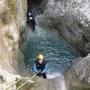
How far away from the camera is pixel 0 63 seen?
36.5ft

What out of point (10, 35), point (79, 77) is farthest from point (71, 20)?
point (79, 77)

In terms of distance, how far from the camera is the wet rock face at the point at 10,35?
41.5 ft

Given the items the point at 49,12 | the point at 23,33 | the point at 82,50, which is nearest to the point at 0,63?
the point at 23,33

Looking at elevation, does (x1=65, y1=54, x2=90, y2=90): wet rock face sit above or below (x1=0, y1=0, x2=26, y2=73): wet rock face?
below

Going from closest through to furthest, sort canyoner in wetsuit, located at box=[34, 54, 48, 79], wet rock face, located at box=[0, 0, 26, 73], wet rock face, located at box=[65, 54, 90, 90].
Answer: wet rock face, located at box=[65, 54, 90, 90] → wet rock face, located at box=[0, 0, 26, 73] → canyoner in wetsuit, located at box=[34, 54, 48, 79]

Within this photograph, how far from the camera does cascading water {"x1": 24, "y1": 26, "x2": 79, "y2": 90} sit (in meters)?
16.2

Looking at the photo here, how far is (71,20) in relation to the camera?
18.4 m

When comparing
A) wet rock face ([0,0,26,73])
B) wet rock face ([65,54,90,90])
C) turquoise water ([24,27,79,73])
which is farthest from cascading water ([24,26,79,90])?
wet rock face ([65,54,90,90])

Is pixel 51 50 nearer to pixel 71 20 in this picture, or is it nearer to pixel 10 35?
pixel 71 20

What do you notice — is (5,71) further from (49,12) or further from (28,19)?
(49,12)

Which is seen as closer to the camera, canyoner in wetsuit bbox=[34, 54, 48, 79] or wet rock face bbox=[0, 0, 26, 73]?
wet rock face bbox=[0, 0, 26, 73]

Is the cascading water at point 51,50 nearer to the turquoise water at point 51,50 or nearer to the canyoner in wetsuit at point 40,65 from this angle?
the turquoise water at point 51,50

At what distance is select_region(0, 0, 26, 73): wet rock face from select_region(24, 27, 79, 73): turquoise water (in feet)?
6.72

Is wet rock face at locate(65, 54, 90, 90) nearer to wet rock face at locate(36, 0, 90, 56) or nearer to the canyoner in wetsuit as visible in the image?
the canyoner in wetsuit
